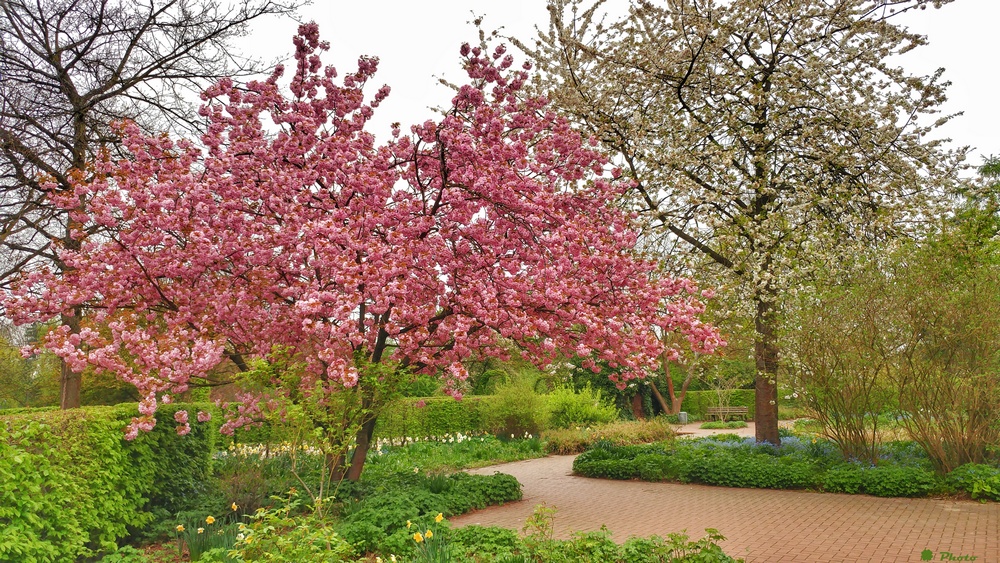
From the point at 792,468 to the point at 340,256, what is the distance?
746 centimetres

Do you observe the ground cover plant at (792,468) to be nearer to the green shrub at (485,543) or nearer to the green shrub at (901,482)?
the green shrub at (901,482)

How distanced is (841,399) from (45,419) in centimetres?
1001

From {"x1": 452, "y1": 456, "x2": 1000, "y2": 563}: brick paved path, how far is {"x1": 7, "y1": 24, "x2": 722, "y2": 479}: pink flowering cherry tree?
186 centimetres

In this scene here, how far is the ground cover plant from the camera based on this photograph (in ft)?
28.1

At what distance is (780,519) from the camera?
→ 24.8 ft

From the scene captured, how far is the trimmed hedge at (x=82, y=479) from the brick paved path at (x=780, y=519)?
322 centimetres

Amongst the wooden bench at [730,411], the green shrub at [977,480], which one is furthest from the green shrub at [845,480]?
the wooden bench at [730,411]

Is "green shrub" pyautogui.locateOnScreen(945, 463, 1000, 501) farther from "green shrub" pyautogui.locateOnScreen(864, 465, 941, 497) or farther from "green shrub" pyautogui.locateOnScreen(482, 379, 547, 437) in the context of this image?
"green shrub" pyautogui.locateOnScreen(482, 379, 547, 437)

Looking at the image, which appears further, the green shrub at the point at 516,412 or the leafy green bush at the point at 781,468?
the green shrub at the point at 516,412

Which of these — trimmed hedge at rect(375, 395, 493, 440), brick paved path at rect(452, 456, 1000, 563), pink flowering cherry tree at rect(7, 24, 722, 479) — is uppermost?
pink flowering cherry tree at rect(7, 24, 722, 479)

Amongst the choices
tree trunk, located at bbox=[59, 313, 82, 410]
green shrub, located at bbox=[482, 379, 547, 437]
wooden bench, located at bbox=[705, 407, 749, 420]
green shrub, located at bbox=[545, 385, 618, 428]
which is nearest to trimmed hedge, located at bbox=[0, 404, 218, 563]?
tree trunk, located at bbox=[59, 313, 82, 410]

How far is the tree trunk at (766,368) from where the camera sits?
10945 millimetres

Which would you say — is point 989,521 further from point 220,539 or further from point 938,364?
point 220,539
